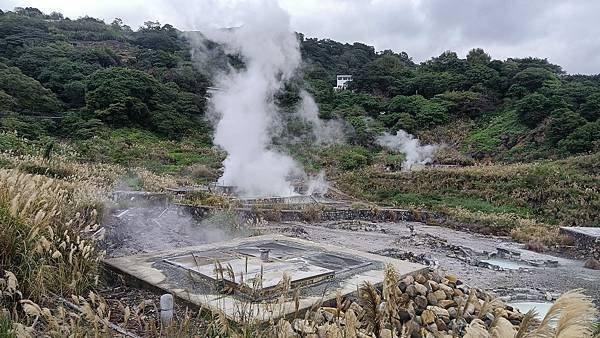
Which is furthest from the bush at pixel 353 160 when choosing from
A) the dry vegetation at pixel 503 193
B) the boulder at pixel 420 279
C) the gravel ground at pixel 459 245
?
the boulder at pixel 420 279

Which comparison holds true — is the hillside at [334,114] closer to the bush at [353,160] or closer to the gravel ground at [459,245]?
the bush at [353,160]

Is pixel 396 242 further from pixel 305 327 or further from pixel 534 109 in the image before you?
pixel 534 109

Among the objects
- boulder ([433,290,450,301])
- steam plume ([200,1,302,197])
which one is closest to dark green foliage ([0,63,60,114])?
steam plume ([200,1,302,197])

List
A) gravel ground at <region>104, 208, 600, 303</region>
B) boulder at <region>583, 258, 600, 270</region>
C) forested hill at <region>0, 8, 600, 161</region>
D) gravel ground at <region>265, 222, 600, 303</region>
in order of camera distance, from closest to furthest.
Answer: gravel ground at <region>104, 208, 600, 303</region>, gravel ground at <region>265, 222, 600, 303</region>, boulder at <region>583, 258, 600, 270</region>, forested hill at <region>0, 8, 600, 161</region>

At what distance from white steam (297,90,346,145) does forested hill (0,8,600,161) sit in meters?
0.67

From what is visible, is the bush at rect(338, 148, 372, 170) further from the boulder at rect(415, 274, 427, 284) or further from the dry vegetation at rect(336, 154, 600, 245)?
the boulder at rect(415, 274, 427, 284)

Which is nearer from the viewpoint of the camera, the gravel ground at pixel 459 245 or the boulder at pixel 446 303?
the boulder at pixel 446 303

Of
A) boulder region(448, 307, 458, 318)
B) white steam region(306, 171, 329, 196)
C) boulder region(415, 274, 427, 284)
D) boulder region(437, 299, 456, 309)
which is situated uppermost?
white steam region(306, 171, 329, 196)

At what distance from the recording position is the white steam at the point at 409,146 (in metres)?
27.4

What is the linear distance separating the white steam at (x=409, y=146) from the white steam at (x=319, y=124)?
97.9 inches

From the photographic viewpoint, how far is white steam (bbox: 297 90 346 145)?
28906mm

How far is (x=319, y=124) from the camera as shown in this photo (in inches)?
1202

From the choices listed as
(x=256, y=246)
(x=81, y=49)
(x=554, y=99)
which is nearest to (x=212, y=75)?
(x=81, y=49)

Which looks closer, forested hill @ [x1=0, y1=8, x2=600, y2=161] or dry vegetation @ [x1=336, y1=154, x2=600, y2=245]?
dry vegetation @ [x1=336, y1=154, x2=600, y2=245]
